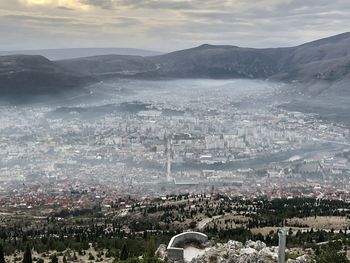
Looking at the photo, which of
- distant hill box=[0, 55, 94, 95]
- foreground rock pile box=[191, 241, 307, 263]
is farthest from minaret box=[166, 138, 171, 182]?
distant hill box=[0, 55, 94, 95]

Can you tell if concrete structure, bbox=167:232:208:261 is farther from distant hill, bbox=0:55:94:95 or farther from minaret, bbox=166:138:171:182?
distant hill, bbox=0:55:94:95

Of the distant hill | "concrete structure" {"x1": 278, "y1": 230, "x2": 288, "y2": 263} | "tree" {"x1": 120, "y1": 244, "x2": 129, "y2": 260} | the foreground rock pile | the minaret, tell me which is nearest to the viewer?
"concrete structure" {"x1": 278, "y1": 230, "x2": 288, "y2": 263}

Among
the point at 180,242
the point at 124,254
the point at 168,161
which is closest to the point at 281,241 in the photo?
the point at 180,242

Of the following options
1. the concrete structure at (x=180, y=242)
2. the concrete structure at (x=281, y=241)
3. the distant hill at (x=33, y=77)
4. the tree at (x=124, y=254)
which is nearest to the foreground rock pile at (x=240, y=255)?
the concrete structure at (x=180, y=242)

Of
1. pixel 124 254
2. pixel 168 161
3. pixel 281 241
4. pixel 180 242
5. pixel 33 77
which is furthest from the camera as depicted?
pixel 33 77

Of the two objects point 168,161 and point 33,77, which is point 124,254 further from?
point 33,77

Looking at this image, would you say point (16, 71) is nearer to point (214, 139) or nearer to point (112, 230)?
point (214, 139)

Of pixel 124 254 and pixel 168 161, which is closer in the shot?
pixel 124 254
